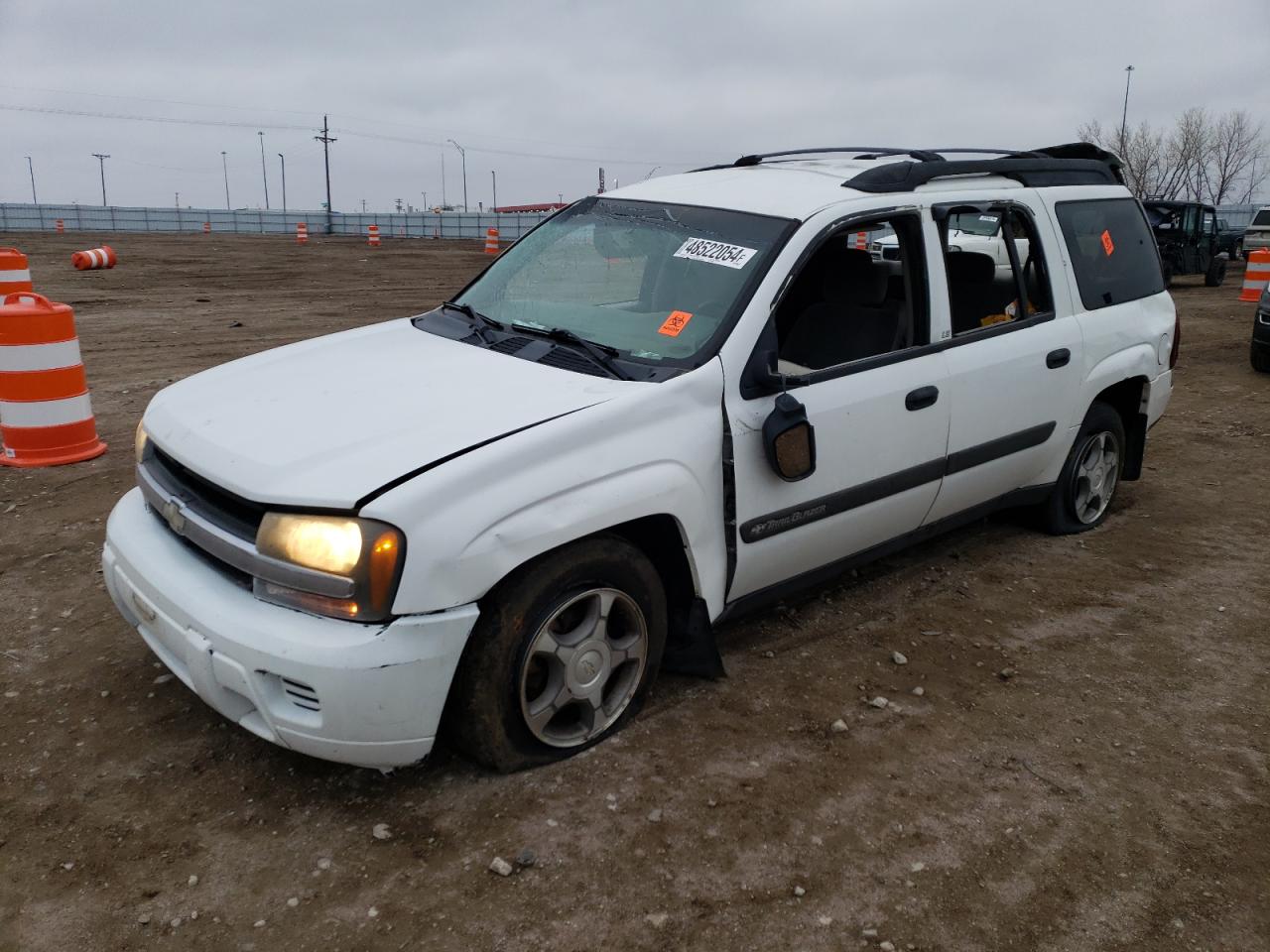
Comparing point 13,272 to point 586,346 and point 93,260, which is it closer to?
point 586,346

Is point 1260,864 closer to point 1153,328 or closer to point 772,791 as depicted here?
point 772,791

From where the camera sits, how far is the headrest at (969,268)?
4.10 meters

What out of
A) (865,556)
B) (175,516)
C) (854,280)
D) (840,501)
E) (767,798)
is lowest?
(767,798)

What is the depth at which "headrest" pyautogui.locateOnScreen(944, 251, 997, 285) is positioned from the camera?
161 inches

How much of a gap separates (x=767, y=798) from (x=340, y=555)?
1452 mm

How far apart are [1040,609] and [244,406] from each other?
3.36 m

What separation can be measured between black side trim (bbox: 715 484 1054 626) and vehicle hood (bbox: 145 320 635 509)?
3.21 ft

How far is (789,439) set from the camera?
3.39 meters

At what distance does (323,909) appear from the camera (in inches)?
103

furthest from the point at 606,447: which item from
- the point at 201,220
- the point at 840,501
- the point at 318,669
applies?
the point at 201,220

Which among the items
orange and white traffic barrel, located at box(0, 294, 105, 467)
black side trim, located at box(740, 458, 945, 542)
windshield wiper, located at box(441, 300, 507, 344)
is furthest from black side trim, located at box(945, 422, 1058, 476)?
orange and white traffic barrel, located at box(0, 294, 105, 467)

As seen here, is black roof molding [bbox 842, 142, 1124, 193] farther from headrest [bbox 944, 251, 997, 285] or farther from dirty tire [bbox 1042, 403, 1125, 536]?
dirty tire [bbox 1042, 403, 1125, 536]

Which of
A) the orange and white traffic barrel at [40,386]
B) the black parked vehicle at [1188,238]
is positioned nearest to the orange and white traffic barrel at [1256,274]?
the black parked vehicle at [1188,238]


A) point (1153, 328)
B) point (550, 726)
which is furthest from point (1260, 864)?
point (1153, 328)
